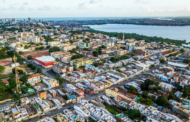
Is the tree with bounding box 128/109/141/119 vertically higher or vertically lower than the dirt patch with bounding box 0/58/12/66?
lower

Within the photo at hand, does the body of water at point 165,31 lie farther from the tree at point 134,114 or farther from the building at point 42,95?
the building at point 42,95

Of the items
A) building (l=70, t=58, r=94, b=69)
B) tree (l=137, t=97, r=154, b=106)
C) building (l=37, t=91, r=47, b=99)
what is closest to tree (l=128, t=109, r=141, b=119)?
Result: tree (l=137, t=97, r=154, b=106)

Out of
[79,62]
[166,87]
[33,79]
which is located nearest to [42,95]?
[33,79]

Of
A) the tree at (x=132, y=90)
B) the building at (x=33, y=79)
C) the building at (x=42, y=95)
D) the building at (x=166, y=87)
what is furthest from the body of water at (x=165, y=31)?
the building at (x=42, y=95)

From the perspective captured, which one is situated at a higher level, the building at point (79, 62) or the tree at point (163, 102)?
the building at point (79, 62)

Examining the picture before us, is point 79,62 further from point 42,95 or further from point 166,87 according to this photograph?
point 166,87

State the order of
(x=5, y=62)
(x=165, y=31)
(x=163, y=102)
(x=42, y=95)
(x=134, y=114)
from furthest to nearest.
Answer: (x=165, y=31) → (x=5, y=62) → (x=42, y=95) → (x=163, y=102) → (x=134, y=114)

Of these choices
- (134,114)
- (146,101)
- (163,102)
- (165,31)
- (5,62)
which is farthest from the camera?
(165,31)

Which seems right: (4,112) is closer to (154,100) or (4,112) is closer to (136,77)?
(154,100)

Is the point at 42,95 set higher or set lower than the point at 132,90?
lower

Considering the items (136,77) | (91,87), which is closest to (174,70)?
(136,77)

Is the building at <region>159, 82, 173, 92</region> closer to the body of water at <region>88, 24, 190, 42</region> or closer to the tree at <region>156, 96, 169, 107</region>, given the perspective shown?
the tree at <region>156, 96, 169, 107</region>

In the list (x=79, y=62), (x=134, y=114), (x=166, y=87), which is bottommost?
(x=134, y=114)
